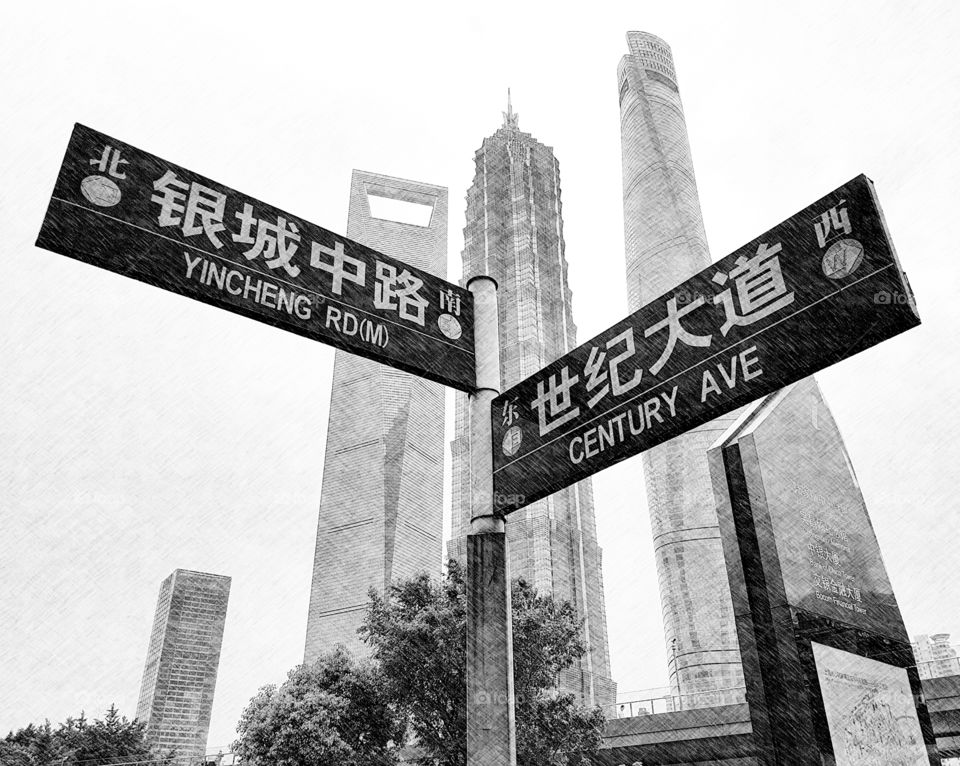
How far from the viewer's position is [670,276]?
11225 cm

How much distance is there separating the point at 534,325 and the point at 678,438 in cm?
4448

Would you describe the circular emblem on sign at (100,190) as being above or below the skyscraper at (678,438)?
below

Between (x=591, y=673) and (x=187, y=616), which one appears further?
(x=187, y=616)

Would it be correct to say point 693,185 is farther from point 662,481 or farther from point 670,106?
point 662,481

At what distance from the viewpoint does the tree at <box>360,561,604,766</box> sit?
22297mm

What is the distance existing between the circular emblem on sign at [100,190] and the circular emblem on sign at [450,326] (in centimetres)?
192

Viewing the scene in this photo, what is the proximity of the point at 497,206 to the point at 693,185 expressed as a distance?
52347 millimetres

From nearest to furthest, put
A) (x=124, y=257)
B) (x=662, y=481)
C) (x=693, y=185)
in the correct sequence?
(x=124, y=257)
(x=662, y=481)
(x=693, y=185)

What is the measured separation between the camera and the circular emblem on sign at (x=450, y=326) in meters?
4.89

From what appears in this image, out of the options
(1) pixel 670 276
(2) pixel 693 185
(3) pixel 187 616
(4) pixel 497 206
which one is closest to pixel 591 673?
(1) pixel 670 276

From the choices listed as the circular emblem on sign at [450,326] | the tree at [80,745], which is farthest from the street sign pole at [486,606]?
the tree at [80,745]

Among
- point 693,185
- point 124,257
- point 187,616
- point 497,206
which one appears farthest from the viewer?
point 187,616

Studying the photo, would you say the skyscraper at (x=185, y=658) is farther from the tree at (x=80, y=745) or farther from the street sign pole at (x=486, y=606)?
the street sign pole at (x=486, y=606)

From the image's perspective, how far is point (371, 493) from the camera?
119 meters
